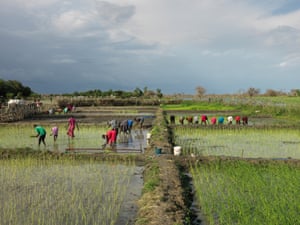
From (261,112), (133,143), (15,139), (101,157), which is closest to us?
(101,157)

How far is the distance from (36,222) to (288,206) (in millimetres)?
3891

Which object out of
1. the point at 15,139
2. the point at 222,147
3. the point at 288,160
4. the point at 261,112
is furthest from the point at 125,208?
the point at 261,112

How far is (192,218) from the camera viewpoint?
4953 millimetres

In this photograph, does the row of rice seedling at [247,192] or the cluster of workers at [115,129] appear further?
Result: the cluster of workers at [115,129]

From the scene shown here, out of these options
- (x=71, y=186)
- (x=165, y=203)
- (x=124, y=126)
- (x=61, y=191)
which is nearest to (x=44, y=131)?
(x=124, y=126)

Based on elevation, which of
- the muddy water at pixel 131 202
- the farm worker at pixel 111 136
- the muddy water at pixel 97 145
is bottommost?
the muddy water at pixel 131 202

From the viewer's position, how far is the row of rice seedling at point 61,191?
16.0 ft

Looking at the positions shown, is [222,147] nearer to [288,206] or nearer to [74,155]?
[74,155]

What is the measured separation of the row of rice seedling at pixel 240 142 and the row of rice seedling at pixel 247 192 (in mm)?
1421

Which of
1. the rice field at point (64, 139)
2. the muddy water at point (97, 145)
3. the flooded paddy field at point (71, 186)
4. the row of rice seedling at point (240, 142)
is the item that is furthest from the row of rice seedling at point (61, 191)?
the row of rice seedling at point (240, 142)

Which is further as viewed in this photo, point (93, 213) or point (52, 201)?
point (52, 201)

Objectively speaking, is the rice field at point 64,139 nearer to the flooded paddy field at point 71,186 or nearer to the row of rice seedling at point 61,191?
the flooded paddy field at point 71,186

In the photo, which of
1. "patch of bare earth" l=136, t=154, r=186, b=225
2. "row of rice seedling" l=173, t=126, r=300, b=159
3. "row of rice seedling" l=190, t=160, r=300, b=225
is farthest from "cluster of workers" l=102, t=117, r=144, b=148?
"patch of bare earth" l=136, t=154, r=186, b=225

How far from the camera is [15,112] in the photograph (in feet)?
66.1
